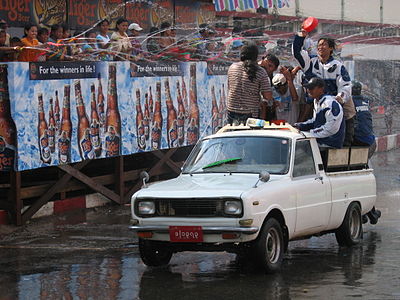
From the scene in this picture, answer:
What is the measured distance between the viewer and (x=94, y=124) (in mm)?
14102

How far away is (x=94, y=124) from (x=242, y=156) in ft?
14.0

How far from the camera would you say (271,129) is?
35.6 ft

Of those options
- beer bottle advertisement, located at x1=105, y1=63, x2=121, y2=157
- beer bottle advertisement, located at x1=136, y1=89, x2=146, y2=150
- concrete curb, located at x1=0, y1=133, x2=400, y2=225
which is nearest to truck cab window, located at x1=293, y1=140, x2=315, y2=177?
beer bottle advertisement, located at x1=105, y1=63, x2=121, y2=157

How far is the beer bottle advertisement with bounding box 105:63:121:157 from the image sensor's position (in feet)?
47.2

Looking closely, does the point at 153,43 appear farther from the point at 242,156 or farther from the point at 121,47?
the point at 242,156

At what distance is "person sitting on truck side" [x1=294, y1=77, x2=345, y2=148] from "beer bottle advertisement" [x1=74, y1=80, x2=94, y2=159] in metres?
3.85

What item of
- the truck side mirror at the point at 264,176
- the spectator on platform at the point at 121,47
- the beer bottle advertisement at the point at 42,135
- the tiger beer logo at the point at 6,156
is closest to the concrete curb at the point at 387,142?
the spectator on platform at the point at 121,47

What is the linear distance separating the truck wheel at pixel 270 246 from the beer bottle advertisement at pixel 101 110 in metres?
4.51

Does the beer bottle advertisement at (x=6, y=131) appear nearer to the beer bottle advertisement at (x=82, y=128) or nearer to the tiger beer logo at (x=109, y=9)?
the beer bottle advertisement at (x=82, y=128)

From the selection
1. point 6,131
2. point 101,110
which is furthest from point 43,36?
point 6,131

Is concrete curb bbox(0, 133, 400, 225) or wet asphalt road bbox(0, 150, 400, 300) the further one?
concrete curb bbox(0, 133, 400, 225)

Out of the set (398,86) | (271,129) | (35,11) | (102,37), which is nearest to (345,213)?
(271,129)

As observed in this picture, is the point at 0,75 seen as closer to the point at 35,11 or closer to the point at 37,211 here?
the point at 37,211

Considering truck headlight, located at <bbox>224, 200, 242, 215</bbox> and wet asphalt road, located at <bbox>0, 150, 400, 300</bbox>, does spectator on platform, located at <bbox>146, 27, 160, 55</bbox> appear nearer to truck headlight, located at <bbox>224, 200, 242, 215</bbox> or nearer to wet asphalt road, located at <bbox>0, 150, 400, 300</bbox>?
wet asphalt road, located at <bbox>0, 150, 400, 300</bbox>
